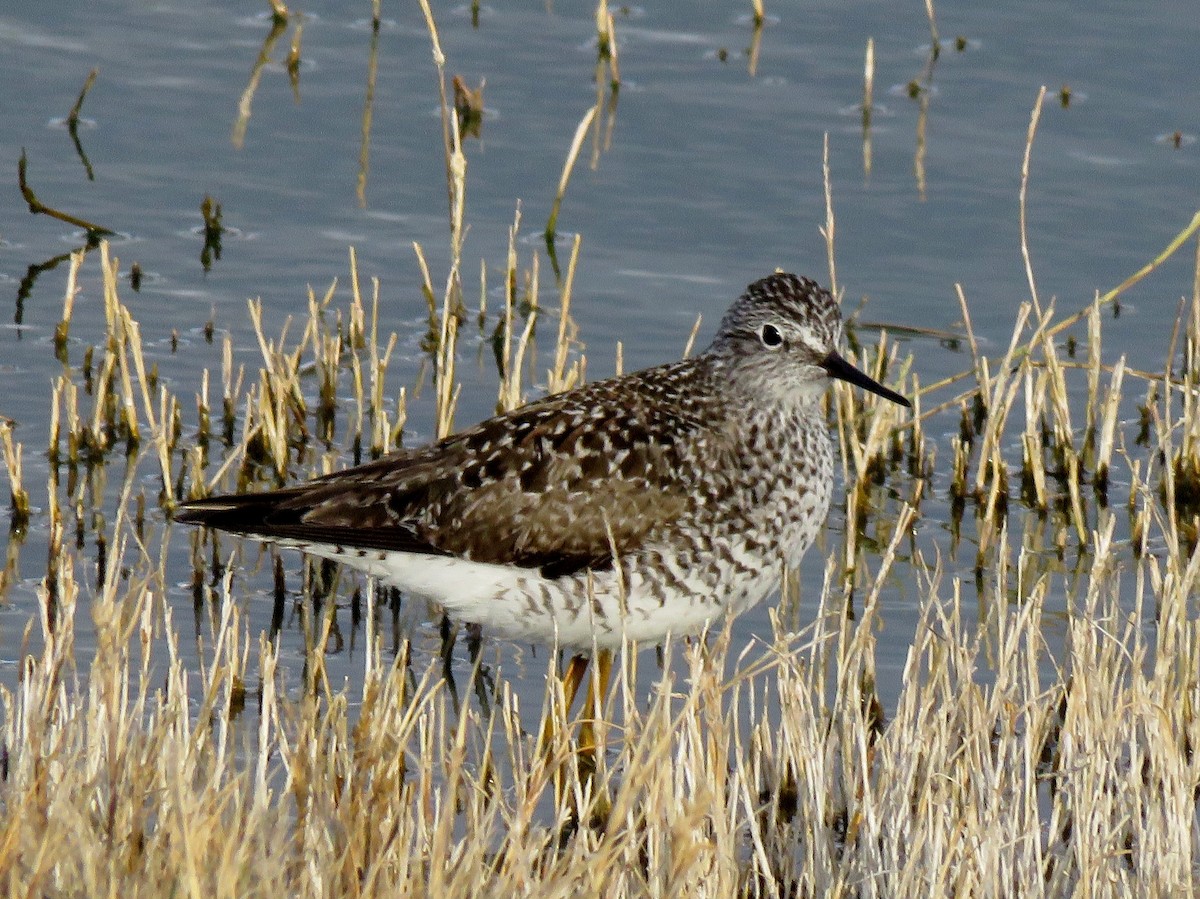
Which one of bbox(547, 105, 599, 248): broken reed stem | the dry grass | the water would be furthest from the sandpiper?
bbox(547, 105, 599, 248): broken reed stem

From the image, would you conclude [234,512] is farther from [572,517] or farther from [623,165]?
[623,165]

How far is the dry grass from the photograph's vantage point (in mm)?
5648

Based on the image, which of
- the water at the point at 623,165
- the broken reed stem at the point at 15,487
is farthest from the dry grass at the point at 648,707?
the water at the point at 623,165

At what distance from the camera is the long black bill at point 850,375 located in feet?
28.7

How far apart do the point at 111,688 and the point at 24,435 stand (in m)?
5.03

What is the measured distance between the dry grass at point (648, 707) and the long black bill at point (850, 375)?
95 cm

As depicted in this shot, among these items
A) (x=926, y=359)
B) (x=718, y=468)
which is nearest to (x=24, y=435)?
(x=718, y=468)

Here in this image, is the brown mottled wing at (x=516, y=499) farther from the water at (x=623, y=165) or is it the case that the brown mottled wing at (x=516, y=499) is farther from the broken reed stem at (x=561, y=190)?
the broken reed stem at (x=561, y=190)

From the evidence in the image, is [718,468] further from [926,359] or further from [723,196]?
[723,196]

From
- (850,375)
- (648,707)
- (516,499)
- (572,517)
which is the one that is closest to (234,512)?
(516,499)

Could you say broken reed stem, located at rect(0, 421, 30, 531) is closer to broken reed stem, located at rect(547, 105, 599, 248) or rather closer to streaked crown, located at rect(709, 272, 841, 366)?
streaked crown, located at rect(709, 272, 841, 366)

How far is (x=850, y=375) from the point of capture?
8.77 meters

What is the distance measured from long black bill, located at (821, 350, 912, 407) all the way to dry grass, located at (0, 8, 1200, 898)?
95 cm

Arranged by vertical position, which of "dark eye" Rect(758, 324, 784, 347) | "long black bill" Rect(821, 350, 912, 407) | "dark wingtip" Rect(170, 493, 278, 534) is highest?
"dark eye" Rect(758, 324, 784, 347)
